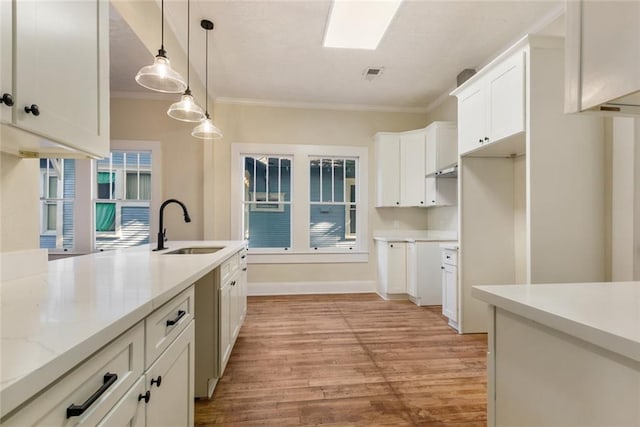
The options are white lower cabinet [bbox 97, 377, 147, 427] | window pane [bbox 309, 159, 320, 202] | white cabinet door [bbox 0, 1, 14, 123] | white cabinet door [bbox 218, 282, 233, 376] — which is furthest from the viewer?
window pane [bbox 309, 159, 320, 202]

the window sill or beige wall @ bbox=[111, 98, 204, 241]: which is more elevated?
beige wall @ bbox=[111, 98, 204, 241]

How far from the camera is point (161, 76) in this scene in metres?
1.80

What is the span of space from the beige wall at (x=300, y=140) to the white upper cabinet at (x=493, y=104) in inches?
72.1

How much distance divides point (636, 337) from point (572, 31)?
0.73m

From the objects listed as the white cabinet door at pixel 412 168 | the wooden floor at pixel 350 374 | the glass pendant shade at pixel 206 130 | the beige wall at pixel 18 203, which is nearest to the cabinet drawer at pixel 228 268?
the wooden floor at pixel 350 374

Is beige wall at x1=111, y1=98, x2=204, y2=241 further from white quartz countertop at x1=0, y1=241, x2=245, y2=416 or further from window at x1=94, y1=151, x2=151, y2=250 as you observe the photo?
white quartz countertop at x1=0, y1=241, x2=245, y2=416

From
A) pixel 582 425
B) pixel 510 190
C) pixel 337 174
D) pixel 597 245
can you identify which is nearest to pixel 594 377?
pixel 582 425

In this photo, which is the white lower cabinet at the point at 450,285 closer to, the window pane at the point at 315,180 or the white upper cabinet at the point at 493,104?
the white upper cabinet at the point at 493,104

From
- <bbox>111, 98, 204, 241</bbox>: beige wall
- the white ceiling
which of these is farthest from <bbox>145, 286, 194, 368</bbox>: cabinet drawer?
<bbox>111, 98, 204, 241</bbox>: beige wall

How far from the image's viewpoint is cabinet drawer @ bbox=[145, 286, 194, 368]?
962 mm

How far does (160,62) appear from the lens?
5.87 feet

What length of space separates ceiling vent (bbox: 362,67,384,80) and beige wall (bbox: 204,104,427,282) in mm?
990

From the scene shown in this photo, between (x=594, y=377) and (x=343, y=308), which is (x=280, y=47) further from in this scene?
(x=594, y=377)

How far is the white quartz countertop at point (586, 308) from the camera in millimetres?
657
